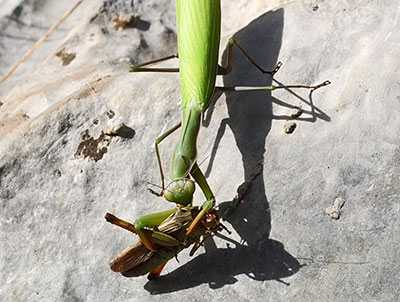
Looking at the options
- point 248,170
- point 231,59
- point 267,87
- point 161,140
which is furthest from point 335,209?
point 231,59

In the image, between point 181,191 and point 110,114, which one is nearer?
point 181,191

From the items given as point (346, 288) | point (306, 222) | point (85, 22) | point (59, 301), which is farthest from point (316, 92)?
point (85, 22)

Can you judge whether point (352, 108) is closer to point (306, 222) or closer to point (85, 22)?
point (306, 222)

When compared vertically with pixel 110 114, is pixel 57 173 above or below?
below

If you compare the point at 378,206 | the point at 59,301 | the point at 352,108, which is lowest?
the point at 59,301

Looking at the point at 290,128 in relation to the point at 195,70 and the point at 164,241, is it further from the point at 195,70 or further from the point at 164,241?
the point at 164,241

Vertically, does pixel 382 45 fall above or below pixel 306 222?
above

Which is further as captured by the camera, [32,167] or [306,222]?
[32,167]
